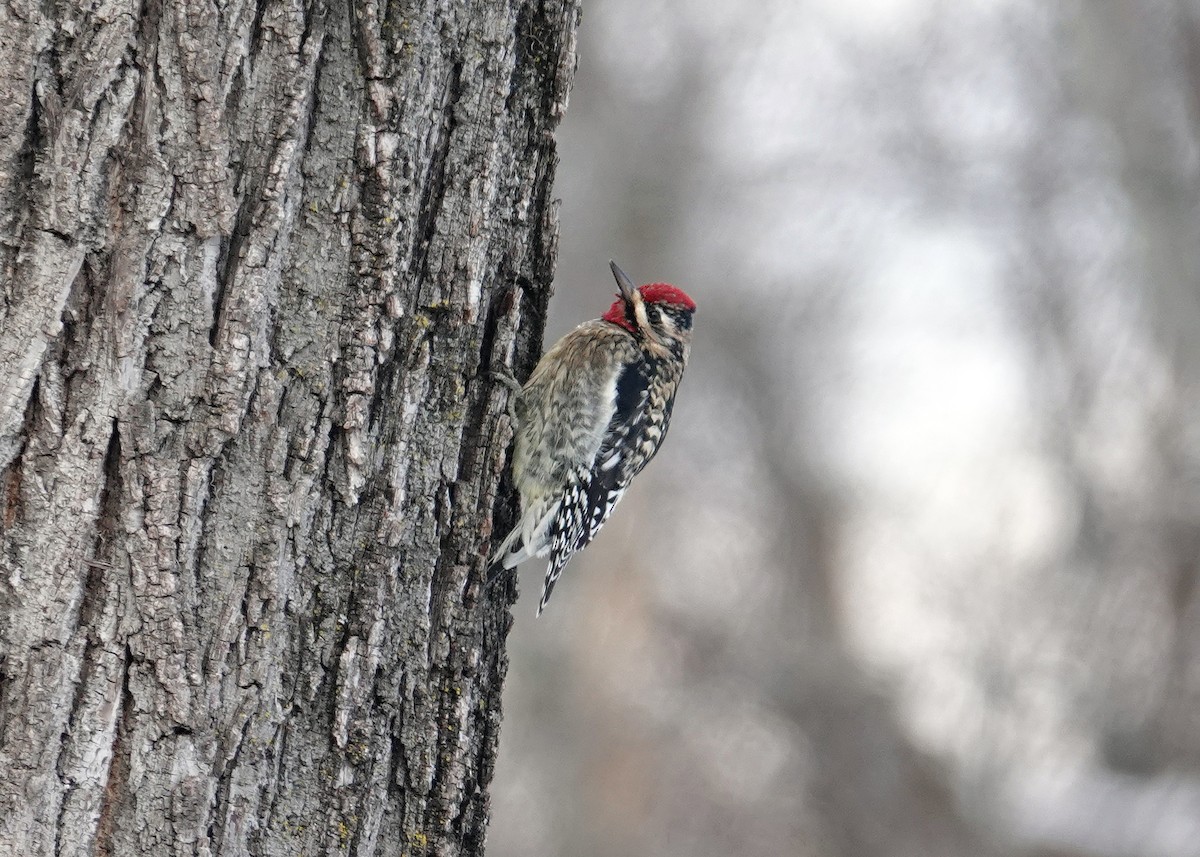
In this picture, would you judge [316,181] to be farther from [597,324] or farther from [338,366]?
[597,324]

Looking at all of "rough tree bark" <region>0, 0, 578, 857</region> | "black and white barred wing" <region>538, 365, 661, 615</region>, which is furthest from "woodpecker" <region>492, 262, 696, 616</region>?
"rough tree bark" <region>0, 0, 578, 857</region>

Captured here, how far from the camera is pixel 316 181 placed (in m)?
1.76

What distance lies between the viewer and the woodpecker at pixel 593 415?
9.66ft

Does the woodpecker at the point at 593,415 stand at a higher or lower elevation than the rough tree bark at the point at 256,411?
higher

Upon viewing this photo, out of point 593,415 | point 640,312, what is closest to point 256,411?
point 593,415

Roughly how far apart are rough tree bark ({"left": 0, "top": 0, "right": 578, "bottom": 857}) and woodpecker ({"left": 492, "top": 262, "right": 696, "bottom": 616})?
2.18ft

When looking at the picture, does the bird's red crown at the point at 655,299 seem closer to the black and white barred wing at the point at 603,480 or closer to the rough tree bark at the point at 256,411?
the black and white barred wing at the point at 603,480

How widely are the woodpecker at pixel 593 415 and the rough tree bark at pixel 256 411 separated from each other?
66 cm

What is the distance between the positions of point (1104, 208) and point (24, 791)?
7.69 metres

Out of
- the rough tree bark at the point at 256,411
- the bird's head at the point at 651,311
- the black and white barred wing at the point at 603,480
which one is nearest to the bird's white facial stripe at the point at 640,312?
Result: the bird's head at the point at 651,311

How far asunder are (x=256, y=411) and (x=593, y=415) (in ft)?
5.80

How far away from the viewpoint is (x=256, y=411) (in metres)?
1.73

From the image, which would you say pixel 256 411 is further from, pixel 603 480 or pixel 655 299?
pixel 655 299

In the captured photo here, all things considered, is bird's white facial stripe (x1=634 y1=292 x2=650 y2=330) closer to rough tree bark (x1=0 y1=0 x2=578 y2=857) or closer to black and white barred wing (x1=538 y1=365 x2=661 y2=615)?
black and white barred wing (x1=538 y1=365 x2=661 y2=615)
